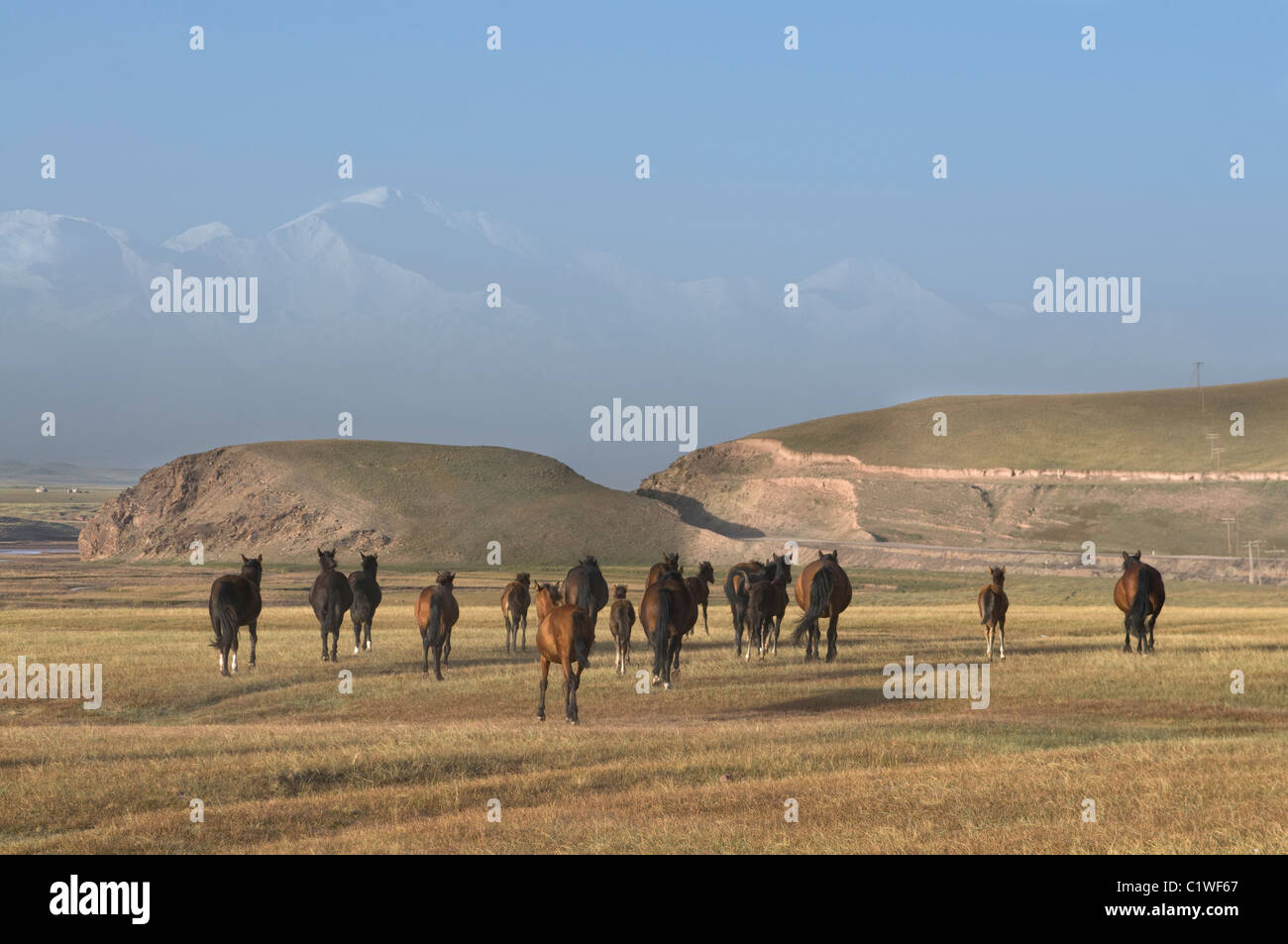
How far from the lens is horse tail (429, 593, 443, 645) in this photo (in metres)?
28.1

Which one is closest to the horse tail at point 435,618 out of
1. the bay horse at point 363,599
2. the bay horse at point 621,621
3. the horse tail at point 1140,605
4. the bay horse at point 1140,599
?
the bay horse at point 621,621

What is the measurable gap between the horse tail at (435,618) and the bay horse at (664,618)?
185 inches

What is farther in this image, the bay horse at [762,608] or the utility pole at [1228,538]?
the utility pole at [1228,538]

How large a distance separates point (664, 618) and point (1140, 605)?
43.1 ft

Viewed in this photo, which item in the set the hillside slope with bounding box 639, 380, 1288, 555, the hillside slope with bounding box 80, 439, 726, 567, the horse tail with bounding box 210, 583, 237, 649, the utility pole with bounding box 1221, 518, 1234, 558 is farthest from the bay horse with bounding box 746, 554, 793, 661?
the hillside slope with bounding box 639, 380, 1288, 555

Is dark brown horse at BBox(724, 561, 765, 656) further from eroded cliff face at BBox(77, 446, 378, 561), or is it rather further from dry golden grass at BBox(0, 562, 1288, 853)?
eroded cliff face at BBox(77, 446, 378, 561)

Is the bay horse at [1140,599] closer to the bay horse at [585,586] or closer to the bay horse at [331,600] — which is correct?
the bay horse at [585,586]

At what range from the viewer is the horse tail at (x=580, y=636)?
808 inches

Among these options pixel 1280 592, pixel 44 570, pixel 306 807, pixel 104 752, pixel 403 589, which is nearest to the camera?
pixel 306 807

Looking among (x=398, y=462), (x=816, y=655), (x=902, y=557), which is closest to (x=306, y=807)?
(x=816, y=655)

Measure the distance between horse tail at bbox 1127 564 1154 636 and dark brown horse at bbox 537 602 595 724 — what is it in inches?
644
